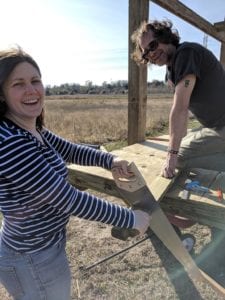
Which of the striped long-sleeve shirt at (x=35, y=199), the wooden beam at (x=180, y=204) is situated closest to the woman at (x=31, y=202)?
the striped long-sleeve shirt at (x=35, y=199)

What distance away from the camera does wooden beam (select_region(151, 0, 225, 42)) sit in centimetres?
363

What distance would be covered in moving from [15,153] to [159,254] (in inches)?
95.1

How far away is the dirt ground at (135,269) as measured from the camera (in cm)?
276

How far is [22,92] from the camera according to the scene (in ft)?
4.72

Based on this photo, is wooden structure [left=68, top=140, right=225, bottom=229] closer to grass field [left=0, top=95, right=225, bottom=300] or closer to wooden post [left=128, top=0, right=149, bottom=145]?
wooden post [left=128, top=0, right=149, bottom=145]

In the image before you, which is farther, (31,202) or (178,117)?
(178,117)

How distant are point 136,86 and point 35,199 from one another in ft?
8.00

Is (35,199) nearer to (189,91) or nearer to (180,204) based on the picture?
(180,204)

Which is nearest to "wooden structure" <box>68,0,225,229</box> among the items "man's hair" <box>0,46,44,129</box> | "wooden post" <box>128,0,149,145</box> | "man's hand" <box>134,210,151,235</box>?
"wooden post" <box>128,0,149,145</box>

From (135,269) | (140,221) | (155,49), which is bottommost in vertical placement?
(135,269)

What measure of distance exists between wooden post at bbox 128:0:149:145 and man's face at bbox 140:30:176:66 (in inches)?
22.1

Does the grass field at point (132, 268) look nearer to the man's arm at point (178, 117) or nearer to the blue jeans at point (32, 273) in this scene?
the man's arm at point (178, 117)

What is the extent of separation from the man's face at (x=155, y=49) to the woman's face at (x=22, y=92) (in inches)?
62.3

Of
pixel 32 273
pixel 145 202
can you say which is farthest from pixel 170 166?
pixel 32 273
